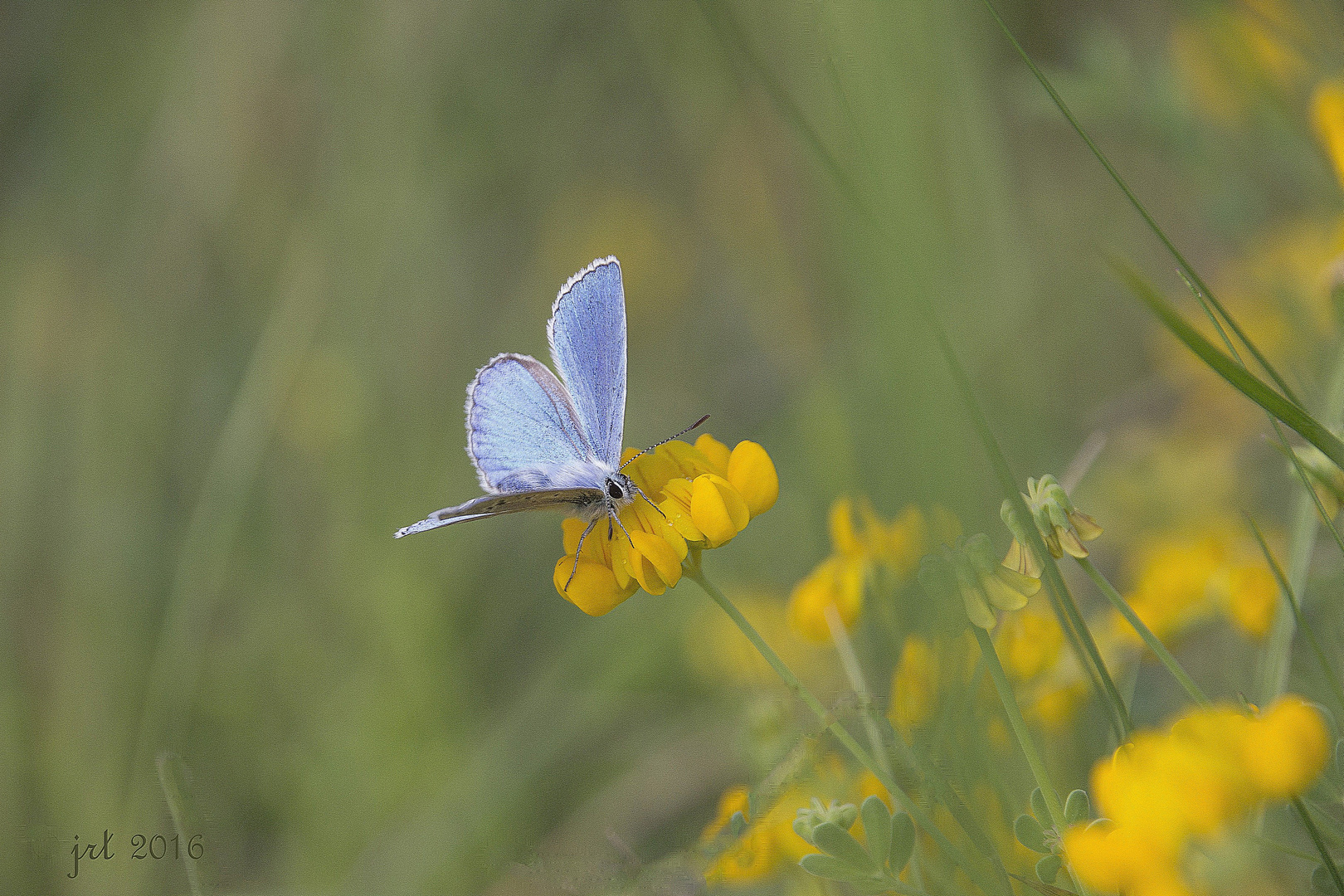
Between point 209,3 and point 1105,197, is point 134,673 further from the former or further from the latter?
point 1105,197

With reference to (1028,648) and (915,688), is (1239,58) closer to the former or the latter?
(1028,648)

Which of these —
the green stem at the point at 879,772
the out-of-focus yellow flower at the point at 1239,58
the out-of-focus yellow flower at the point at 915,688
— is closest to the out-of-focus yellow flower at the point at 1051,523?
the out-of-focus yellow flower at the point at 915,688

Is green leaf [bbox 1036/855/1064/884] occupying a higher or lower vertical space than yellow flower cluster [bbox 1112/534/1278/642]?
lower

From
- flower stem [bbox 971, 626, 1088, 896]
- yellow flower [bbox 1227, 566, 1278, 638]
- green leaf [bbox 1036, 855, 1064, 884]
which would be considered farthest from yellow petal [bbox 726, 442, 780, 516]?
yellow flower [bbox 1227, 566, 1278, 638]

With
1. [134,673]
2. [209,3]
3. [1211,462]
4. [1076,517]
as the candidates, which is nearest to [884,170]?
[1076,517]

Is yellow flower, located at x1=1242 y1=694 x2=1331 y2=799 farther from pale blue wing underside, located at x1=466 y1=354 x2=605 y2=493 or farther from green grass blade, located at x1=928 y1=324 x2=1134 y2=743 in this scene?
pale blue wing underside, located at x1=466 y1=354 x2=605 y2=493

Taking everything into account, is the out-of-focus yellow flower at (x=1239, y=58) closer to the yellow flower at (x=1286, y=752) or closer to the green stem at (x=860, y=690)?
the green stem at (x=860, y=690)

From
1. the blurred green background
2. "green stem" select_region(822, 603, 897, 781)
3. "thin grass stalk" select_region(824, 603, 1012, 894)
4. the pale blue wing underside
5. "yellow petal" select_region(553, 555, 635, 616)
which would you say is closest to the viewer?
"thin grass stalk" select_region(824, 603, 1012, 894)
